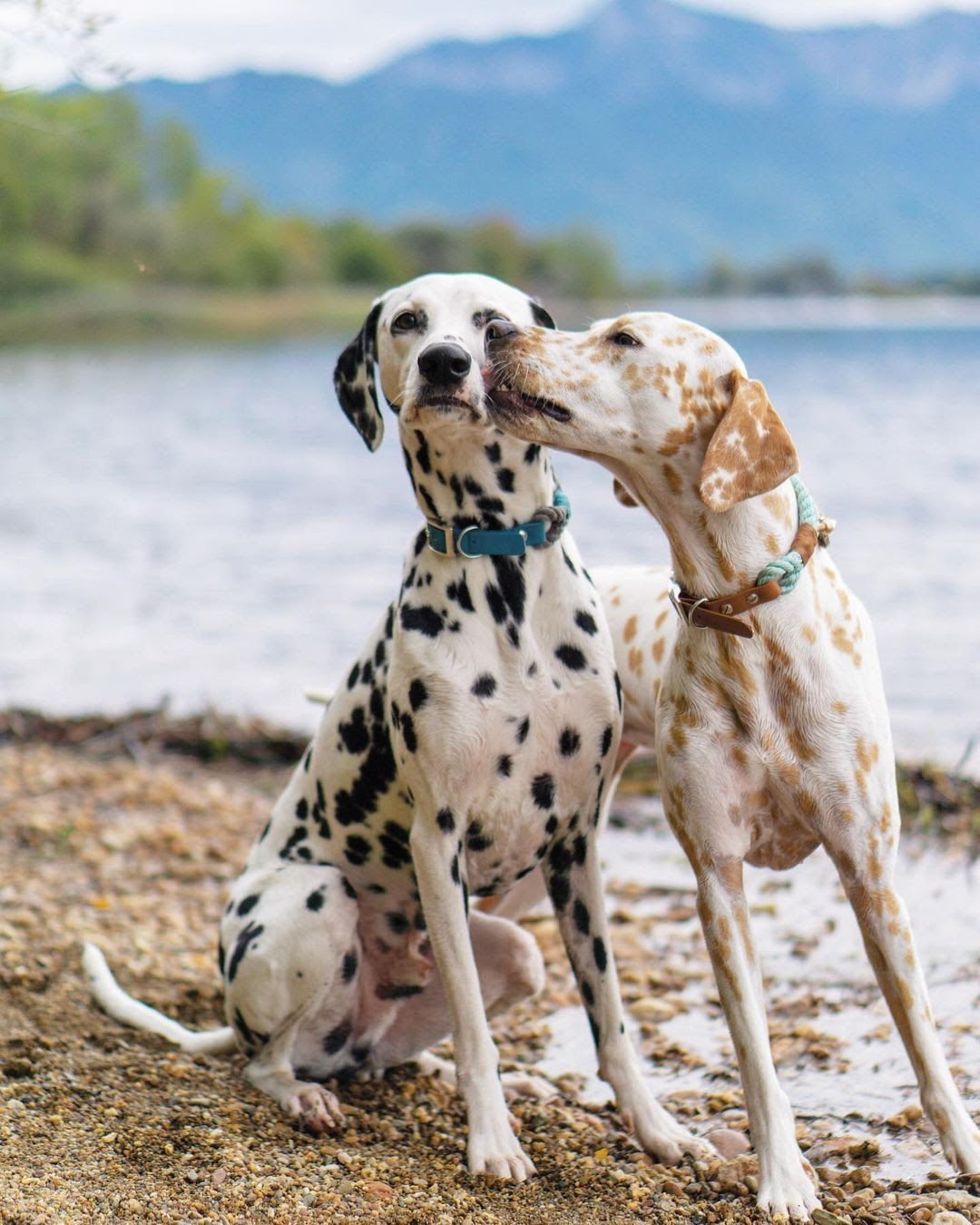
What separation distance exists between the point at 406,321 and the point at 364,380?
0.28 metres

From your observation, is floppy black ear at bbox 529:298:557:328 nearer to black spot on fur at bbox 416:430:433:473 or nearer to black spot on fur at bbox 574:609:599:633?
black spot on fur at bbox 416:430:433:473

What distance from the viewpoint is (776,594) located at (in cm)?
332

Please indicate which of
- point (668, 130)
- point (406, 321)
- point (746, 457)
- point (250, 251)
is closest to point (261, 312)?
point (250, 251)

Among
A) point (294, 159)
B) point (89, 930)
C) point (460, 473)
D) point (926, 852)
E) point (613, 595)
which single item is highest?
point (294, 159)

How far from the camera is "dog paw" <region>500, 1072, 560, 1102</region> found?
165 inches

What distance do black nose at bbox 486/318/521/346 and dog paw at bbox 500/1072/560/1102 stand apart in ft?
6.83

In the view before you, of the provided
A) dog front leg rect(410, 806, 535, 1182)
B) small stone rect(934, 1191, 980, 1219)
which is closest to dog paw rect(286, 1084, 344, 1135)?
dog front leg rect(410, 806, 535, 1182)

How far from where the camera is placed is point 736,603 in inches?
131

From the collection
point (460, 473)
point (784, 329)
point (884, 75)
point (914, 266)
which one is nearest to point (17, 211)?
point (460, 473)

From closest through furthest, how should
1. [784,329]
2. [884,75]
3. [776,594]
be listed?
[776,594]
[784,329]
[884,75]

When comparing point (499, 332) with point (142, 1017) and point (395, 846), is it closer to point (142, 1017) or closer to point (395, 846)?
point (395, 846)

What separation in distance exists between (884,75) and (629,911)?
135 metres

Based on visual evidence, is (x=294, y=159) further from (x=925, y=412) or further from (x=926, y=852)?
(x=926, y=852)

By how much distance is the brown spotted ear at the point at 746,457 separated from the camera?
3.13 meters
